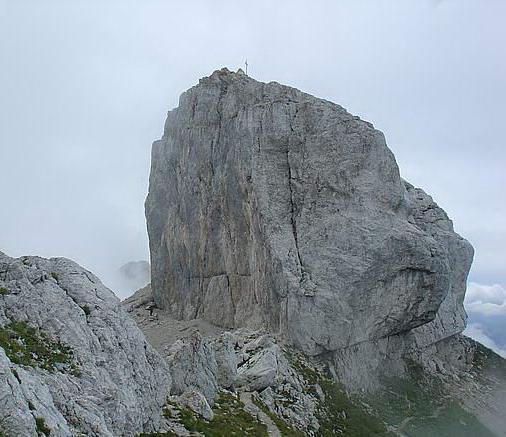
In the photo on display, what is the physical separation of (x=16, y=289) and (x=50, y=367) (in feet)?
15.2

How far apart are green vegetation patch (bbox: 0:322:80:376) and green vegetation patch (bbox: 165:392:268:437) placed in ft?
25.5

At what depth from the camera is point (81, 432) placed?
58.7 feet

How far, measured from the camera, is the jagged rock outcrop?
16.9 meters

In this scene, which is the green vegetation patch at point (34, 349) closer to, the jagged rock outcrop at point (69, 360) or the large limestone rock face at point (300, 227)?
the jagged rock outcrop at point (69, 360)

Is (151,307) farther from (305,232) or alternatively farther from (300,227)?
(305,232)

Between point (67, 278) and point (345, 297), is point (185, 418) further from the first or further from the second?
point (345, 297)

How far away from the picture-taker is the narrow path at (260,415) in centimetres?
3672

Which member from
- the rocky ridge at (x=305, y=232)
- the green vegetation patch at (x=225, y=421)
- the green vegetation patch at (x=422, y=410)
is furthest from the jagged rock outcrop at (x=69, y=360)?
the green vegetation patch at (x=422, y=410)

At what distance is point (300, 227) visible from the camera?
64.1 metres

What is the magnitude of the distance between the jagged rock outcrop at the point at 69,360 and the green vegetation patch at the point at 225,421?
5.31 ft

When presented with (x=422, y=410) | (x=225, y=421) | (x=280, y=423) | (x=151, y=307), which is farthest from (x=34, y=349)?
(x=151, y=307)

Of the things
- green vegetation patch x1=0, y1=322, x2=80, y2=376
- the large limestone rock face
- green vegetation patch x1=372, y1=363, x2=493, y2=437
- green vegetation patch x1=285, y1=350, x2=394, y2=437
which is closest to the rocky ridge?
the large limestone rock face

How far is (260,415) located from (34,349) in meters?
21.6

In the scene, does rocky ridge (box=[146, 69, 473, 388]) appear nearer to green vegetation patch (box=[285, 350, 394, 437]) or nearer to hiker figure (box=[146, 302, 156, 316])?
green vegetation patch (box=[285, 350, 394, 437])
